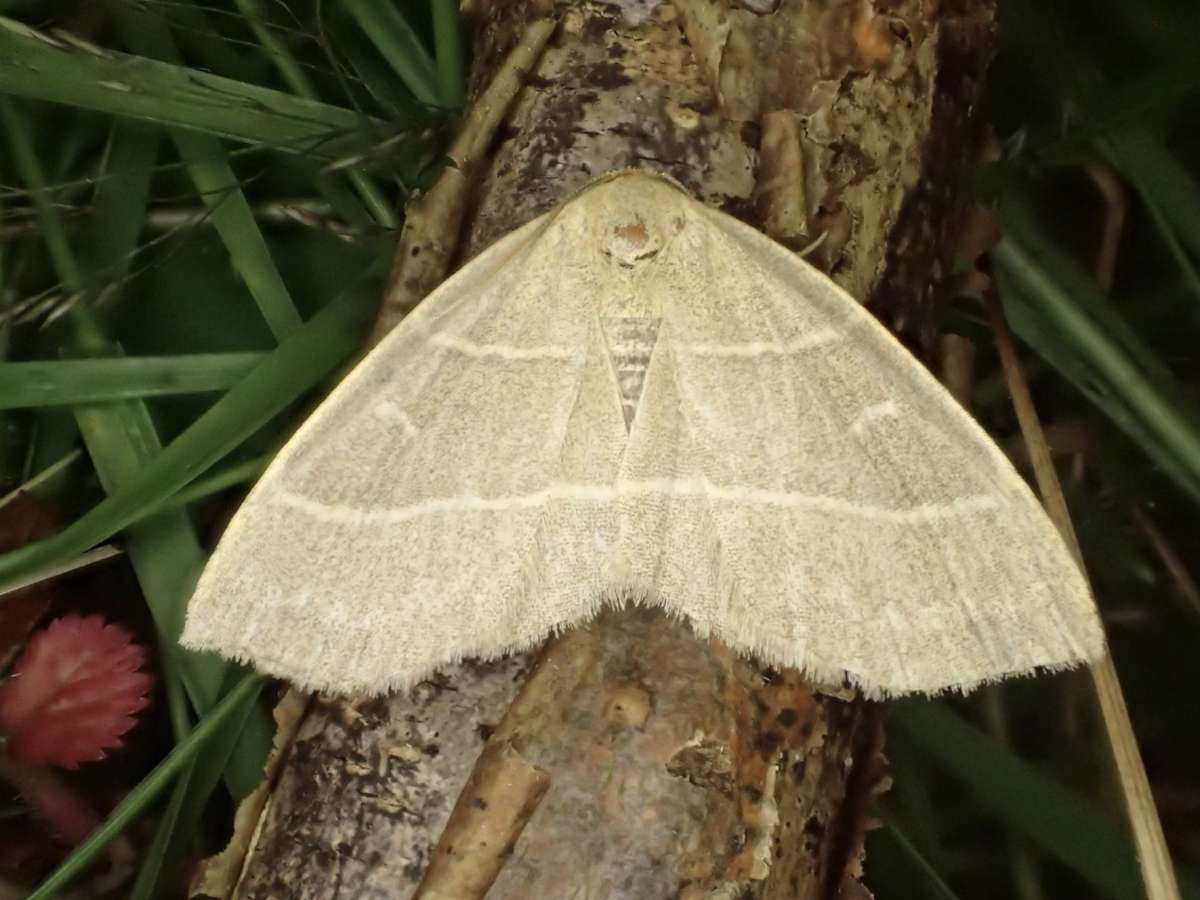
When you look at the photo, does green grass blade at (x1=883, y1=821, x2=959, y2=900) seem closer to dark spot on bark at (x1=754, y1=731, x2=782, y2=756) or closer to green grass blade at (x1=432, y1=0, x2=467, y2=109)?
dark spot on bark at (x1=754, y1=731, x2=782, y2=756)

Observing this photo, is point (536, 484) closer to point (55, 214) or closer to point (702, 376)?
point (702, 376)

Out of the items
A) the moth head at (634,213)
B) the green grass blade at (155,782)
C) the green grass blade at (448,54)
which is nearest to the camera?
the moth head at (634,213)

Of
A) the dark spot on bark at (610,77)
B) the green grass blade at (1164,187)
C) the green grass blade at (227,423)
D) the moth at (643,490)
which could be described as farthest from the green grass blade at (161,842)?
the green grass blade at (1164,187)

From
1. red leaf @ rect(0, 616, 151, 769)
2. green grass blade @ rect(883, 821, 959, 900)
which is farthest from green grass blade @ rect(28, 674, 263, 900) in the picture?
green grass blade @ rect(883, 821, 959, 900)

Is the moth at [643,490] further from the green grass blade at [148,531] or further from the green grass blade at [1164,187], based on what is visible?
the green grass blade at [1164,187]

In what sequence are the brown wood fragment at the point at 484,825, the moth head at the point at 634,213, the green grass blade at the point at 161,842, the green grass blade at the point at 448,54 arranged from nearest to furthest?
the brown wood fragment at the point at 484,825
the moth head at the point at 634,213
the green grass blade at the point at 161,842
the green grass blade at the point at 448,54

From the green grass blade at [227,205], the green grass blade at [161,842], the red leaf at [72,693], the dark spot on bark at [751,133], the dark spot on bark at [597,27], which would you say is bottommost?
the green grass blade at [161,842]

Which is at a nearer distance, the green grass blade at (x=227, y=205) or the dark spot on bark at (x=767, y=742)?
the dark spot on bark at (x=767, y=742)
